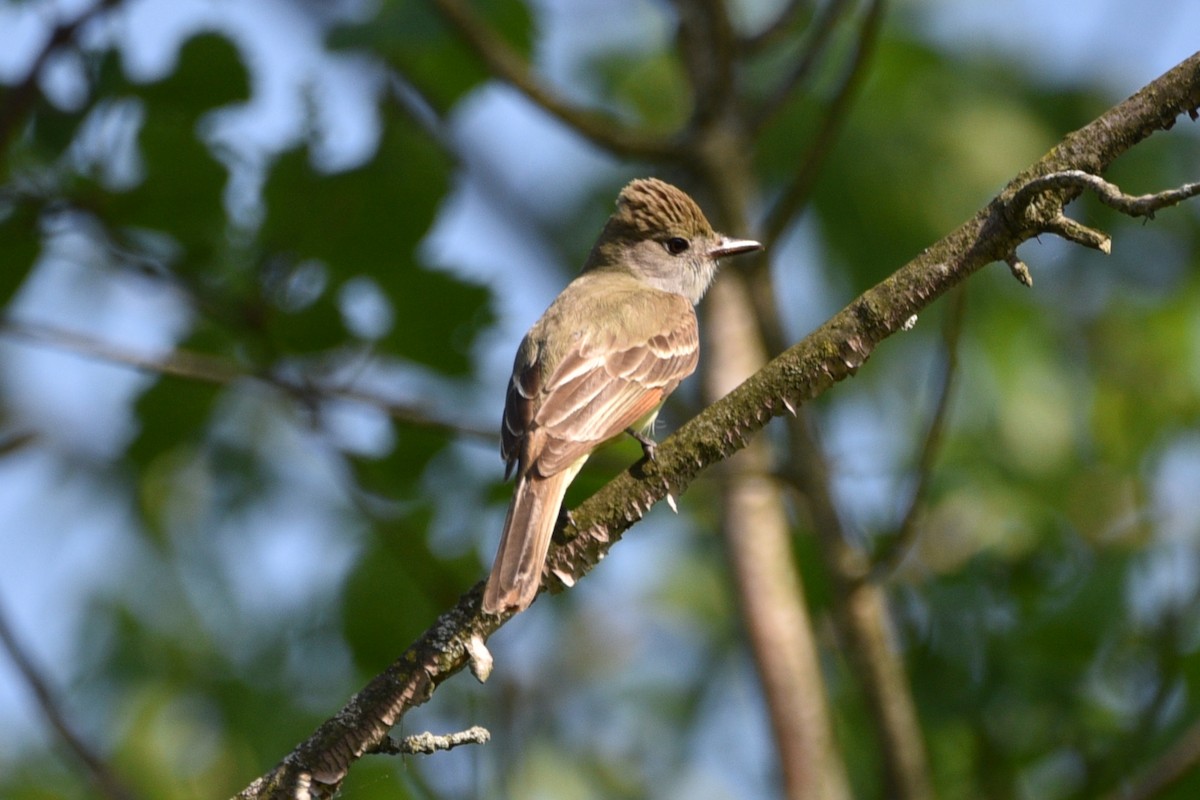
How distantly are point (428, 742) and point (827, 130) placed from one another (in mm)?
2303

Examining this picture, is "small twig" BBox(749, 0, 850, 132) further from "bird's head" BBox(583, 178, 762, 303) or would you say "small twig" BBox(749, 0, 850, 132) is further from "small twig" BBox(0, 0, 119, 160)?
"small twig" BBox(0, 0, 119, 160)

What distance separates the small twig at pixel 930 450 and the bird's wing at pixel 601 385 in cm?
Result: 78

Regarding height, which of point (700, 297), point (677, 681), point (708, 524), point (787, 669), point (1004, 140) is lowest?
point (677, 681)

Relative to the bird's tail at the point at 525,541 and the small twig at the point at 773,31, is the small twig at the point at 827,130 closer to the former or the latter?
the small twig at the point at 773,31

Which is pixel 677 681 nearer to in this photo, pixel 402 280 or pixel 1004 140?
pixel 1004 140

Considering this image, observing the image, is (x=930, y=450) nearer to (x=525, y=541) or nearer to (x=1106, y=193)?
(x=525, y=541)

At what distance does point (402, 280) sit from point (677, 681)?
315 cm

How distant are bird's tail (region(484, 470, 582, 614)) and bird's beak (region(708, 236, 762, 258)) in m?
1.21

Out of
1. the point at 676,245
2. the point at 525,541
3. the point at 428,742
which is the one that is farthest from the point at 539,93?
the point at 428,742

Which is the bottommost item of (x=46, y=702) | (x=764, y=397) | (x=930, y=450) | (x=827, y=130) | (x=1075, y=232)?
(x=46, y=702)

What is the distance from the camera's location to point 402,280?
12.1 feet

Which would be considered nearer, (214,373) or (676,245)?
(214,373)

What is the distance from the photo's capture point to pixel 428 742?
261 centimetres

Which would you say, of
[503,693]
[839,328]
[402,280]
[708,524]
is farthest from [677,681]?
[839,328]
